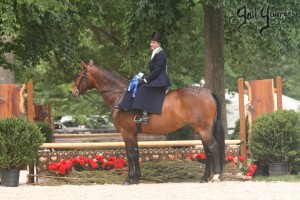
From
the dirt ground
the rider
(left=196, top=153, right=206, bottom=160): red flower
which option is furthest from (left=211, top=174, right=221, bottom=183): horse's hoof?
(left=196, top=153, right=206, bottom=160): red flower

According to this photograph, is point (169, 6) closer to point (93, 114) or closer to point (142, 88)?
point (142, 88)

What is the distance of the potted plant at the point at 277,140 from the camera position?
50.2 feet

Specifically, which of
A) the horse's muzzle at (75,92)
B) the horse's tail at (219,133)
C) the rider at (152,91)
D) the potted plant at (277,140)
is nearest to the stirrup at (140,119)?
the rider at (152,91)

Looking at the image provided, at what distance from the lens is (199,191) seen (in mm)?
12781

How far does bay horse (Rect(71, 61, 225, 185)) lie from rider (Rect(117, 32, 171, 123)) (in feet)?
0.63

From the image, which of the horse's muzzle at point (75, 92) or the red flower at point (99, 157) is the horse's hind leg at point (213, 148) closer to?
the red flower at point (99, 157)

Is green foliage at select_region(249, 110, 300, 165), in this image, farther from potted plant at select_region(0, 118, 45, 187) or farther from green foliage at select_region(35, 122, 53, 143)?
green foliage at select_region(35, 122, 53, 143)

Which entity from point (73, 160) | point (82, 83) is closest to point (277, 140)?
point (82, 83)

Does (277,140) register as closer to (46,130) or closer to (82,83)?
(82,83)

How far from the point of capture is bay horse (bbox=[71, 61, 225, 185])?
1459 cm

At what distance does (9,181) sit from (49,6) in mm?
5295

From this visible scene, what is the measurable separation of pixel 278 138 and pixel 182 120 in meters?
2.04

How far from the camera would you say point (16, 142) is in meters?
14.9

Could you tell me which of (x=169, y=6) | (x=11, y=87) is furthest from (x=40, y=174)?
(x=169, y=6)
